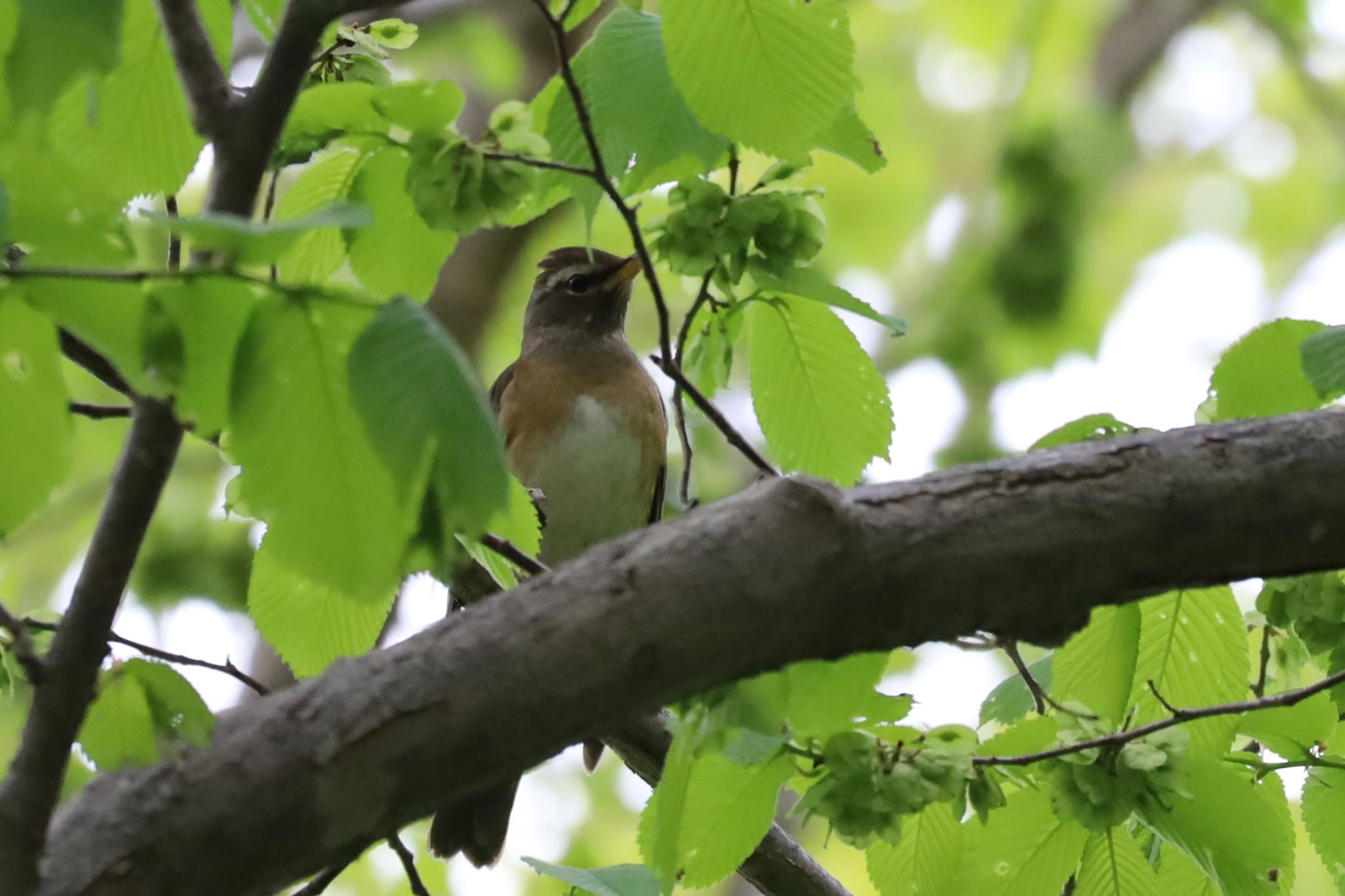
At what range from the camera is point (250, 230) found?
1.53 meters

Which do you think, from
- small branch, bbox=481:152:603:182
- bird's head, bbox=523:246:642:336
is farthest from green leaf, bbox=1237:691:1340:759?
bird's head, bbox=523:246:642:336

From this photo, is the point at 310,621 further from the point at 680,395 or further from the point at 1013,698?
the point at 1013,698

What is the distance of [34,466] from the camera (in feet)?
6.04

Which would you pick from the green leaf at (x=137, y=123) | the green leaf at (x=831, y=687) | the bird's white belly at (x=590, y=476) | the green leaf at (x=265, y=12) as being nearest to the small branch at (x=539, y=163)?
the green leaf at (x=265, y=12)

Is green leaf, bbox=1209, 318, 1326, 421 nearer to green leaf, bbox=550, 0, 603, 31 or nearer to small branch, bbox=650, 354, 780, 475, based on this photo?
small branch, bbox=650, 354, 780, 475

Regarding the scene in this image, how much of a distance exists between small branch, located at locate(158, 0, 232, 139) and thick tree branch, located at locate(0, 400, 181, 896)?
15.5 inches

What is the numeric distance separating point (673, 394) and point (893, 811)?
0.90 meters

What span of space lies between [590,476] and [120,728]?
154 inches

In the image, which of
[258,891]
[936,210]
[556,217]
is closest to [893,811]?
[258,891]

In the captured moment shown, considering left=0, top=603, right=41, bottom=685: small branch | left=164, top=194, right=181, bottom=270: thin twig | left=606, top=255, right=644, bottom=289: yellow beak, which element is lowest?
left=0, top=603, right=41, bottom=685: small branch

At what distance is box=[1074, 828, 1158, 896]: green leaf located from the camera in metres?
2.83

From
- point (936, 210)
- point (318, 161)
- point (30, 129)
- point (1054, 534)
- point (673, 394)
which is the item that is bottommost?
point (1054, 534)

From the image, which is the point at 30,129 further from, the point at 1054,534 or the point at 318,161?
the point at 1054,534

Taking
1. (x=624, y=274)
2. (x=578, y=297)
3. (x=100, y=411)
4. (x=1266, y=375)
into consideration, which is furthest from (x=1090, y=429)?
(x=578, y=297)
